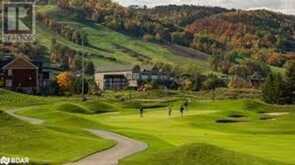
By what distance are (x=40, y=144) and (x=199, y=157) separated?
10.9 meters

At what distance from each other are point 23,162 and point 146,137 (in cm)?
2162

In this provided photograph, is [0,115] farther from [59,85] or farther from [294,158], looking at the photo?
[59,85]

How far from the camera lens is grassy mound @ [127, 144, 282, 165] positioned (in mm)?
30578

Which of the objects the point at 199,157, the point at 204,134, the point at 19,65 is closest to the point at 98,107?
the point at 204,134

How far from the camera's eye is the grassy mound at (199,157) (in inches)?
1204

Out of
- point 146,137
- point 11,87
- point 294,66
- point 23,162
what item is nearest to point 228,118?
point 146,137

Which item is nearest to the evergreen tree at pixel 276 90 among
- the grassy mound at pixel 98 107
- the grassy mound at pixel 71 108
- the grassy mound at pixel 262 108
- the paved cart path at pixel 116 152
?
the grassy mound at pixel 262 108

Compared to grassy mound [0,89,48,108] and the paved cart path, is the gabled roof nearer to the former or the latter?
grassy mound [0,89,48,108]

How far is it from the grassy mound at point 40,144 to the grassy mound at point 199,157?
4.98 m

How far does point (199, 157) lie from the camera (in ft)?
101

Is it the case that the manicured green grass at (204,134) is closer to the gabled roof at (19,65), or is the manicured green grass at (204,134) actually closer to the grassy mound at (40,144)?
the grassy mound at (40,144)

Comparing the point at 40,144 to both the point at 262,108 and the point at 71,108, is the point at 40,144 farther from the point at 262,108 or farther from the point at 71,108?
the point at 262,108

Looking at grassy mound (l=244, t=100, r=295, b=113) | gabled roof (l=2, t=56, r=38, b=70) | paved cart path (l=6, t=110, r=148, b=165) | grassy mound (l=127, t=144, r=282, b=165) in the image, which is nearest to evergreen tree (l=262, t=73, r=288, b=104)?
grassy mound (l=244, t=100, r=295, b=113)

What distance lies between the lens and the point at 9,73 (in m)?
156
